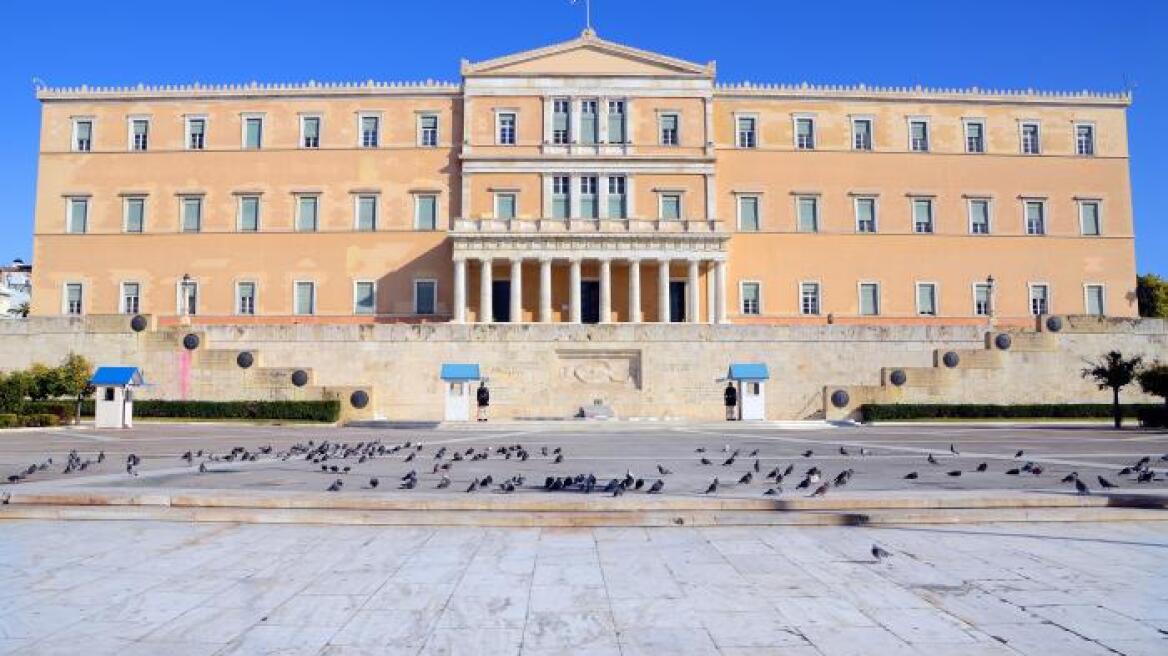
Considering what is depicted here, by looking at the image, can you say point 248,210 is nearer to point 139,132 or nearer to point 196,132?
point 196,132

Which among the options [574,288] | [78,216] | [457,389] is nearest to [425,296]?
[574,288]

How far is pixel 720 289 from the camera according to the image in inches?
1827

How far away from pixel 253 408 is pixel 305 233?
19.2 metres

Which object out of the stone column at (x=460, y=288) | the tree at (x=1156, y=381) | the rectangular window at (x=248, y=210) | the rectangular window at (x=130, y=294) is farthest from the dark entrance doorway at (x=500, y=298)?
the tree at (x=1156, y=381)

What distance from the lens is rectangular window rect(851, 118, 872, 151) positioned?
52250mm

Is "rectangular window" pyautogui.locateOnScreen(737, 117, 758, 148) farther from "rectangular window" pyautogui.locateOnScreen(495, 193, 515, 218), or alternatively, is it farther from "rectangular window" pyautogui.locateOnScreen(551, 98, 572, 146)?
"rectangular window" pyautogui.locateOnScreen(495, 193, 515, 218)

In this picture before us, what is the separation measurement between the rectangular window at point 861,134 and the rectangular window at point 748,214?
7620mm

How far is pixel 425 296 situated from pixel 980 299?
1359 inches

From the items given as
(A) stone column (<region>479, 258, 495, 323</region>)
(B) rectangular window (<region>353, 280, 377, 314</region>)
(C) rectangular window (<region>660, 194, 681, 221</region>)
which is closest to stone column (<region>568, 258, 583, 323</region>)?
(A) stone column (<region>479, 258, 495, 323</region>)

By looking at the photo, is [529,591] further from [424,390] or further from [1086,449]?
[424,390]

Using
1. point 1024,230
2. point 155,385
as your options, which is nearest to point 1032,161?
point 1024,230

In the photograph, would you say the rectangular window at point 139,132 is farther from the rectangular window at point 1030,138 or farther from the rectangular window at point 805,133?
the rectangular window at point 1030,138

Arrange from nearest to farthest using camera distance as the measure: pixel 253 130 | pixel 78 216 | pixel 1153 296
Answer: pixel 78 216, pixel 253 130, pixel 1153 296

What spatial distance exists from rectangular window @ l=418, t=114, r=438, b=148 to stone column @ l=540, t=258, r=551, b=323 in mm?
12148
